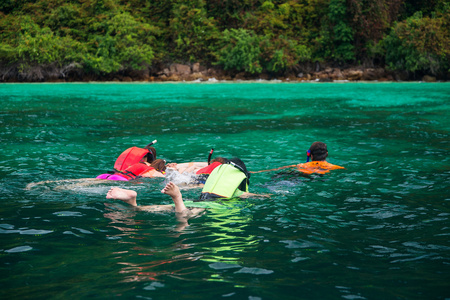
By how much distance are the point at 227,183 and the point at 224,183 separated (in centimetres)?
4

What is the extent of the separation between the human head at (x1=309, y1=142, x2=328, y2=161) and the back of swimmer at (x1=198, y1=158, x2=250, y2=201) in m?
2.02

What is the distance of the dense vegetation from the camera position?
4653cm

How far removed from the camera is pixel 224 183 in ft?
18.4

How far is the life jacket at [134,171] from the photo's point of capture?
280 inches

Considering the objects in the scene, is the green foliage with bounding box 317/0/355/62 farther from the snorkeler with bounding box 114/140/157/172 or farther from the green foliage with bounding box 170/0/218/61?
the snorkeler with bounding box 114/140/157/172

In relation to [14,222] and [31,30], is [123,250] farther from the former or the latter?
[31,30]

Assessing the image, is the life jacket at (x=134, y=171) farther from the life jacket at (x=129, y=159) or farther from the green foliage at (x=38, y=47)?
the green foliage at (x=38, y=47)

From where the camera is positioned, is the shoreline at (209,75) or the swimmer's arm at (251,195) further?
the shoreline at (209,75)

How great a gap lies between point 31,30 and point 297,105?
35899mm

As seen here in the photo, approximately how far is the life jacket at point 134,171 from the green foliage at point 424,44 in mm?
44851

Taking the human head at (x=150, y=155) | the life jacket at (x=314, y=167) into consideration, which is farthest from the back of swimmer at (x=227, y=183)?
the human head at (x=150, y=155)

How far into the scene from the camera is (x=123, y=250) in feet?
13.6

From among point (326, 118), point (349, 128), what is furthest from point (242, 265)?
point (326, 118)

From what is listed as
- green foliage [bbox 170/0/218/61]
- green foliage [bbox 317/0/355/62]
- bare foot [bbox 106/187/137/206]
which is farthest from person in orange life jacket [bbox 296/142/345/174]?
green foliage [bbox 170/0/218/61]
